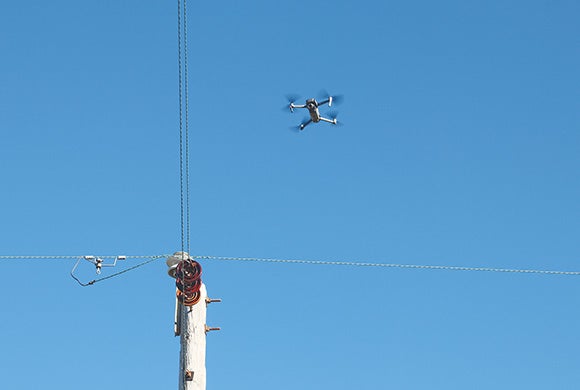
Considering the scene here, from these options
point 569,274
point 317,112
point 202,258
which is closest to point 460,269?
point 569,274

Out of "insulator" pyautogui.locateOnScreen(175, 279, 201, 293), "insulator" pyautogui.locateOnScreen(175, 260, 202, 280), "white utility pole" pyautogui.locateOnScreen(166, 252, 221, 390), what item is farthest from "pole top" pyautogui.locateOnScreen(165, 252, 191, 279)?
"insulator" pyautogui.locateOnScreen(175, 279, 201, 293)

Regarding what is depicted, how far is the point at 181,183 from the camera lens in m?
13.1

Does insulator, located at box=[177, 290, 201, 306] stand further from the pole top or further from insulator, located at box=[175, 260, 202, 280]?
the pole top

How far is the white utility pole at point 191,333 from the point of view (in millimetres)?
11562

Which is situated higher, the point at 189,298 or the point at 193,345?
the point at 189,298

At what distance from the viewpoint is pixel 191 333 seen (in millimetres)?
11898

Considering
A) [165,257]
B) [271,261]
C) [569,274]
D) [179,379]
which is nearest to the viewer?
[179,379]

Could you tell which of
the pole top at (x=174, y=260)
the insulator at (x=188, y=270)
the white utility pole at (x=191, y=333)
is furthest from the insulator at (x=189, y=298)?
the pole top at (x=174, y=260)

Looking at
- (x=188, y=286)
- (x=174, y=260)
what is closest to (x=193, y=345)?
(x=188, y=286)

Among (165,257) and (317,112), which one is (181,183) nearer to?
(165,257)

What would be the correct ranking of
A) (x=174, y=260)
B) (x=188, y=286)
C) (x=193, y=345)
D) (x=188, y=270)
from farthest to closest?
1. (x=174, y=260)
2. (x=188, y=270)
3. (x=188, y=286)
4. (x=193, y=345)

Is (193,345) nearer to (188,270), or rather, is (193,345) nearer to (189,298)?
(189,298)

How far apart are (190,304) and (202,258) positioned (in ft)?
4.72

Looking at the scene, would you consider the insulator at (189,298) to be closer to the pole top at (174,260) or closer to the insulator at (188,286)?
the insulator at (188,286)
